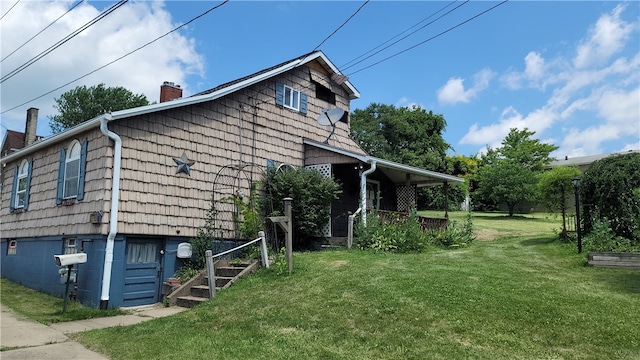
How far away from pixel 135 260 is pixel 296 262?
12.2ft

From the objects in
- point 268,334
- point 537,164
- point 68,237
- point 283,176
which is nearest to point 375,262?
point 268,334

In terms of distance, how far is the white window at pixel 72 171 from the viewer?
11.3 m

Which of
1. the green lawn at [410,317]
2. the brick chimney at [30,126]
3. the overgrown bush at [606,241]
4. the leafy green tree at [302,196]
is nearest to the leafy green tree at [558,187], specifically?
the overgrown bush at [606,241]

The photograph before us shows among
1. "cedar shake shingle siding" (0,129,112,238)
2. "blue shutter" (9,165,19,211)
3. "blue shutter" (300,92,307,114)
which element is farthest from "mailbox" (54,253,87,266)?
"blue shutter" (300,92,307,114)

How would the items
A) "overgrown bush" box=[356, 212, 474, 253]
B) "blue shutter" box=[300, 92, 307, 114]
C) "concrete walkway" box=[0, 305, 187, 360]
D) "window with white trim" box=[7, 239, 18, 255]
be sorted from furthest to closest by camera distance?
"blue shutter" box=[300, 92, 307, 114] → "window with white trim" box=[7, 239, 18, 255] → "overgrown bush" box=[356, 212, 474, 253] → "concrete walkway" box=[0, 305, 187, 360]

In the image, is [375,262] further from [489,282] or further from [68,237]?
[68,237]

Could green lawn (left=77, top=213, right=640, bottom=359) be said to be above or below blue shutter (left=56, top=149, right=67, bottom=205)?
below

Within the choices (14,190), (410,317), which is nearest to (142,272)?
(410,317)

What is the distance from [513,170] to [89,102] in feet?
118

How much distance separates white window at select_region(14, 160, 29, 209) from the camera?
14.3 m

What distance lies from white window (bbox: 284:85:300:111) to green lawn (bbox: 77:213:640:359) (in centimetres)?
777

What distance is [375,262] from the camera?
32.4ft

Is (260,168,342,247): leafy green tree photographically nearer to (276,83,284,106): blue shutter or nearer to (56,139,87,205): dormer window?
(276,83,284,106): blue shutter

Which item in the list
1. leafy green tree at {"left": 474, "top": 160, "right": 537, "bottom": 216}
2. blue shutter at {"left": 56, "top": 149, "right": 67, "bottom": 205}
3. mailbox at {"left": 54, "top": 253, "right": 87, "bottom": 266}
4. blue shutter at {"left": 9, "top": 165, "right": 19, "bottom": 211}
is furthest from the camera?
leafy green tree at {"left": 474, "top": 160, "right": 537, "bottom": 216}
